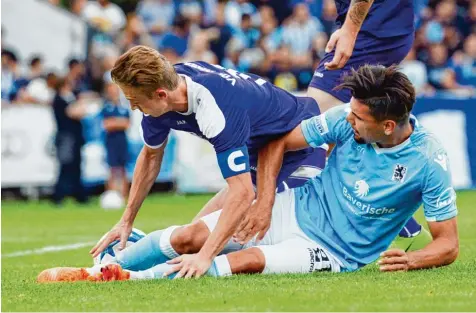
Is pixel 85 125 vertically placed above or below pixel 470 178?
above

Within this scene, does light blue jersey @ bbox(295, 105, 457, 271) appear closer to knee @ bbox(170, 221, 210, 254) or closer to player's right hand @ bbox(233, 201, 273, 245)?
player's right hand @ bbox(233, 201, 273, 245)

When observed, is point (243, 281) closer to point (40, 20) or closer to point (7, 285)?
point (7, 285)

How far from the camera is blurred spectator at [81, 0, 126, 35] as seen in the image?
22.4 metres

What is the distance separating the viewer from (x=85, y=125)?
1878 centimetres

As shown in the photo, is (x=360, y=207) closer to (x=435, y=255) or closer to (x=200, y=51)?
(x=435, y=255)

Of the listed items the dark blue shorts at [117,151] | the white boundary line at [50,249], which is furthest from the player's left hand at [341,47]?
the dark blue shorts at [117,151]

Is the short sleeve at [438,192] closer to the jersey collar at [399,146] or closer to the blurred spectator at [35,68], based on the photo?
the jersey collar at [399,146]

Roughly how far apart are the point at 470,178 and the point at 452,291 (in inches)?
483

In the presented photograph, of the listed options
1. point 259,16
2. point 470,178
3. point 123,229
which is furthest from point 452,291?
point 259,16

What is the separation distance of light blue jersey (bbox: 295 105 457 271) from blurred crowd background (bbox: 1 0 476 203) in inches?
403

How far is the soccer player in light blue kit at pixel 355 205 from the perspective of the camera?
6.88m

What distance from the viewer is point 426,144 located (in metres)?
6.97

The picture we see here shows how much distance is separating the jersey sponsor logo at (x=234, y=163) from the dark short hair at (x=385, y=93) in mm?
839

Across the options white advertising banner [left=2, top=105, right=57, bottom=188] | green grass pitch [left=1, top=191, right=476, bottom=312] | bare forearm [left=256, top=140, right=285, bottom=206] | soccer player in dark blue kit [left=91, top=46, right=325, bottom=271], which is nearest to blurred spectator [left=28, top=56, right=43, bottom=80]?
white advertising banner [left=2, top=105, right=57, bottom=188]
